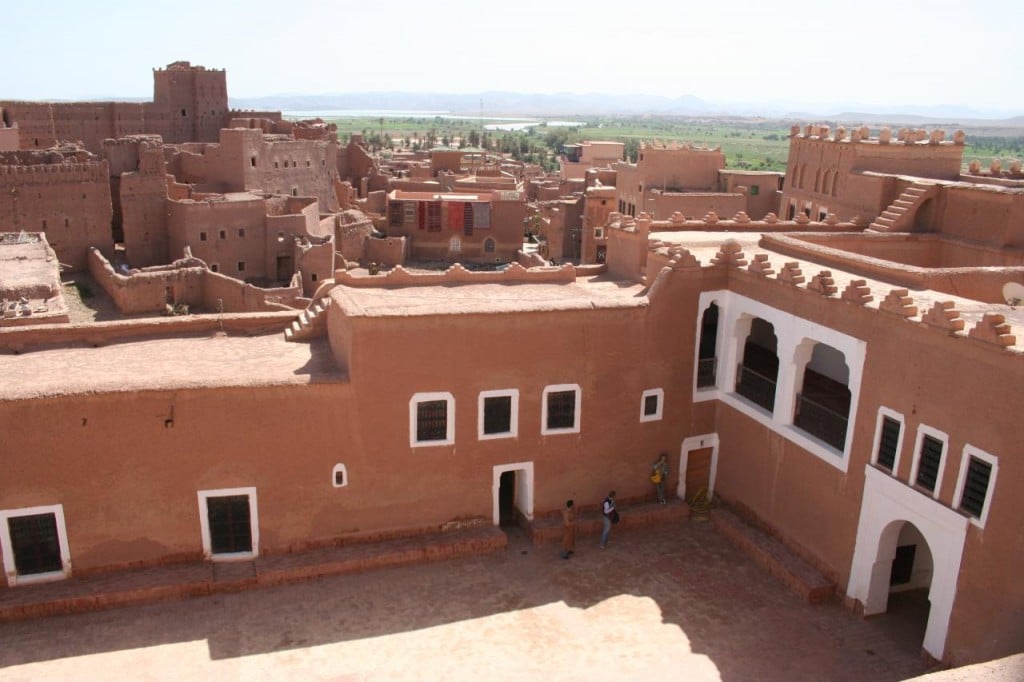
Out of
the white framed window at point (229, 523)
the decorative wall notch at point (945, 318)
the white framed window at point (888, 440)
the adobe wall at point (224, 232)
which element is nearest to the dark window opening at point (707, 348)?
the white framed window at point (888, 440)

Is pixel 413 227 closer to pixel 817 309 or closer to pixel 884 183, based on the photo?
pixel 884 183

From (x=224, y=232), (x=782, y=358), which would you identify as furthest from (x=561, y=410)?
(x=224, y=232)

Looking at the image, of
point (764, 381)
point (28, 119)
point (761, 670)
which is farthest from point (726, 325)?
point (28, 119)

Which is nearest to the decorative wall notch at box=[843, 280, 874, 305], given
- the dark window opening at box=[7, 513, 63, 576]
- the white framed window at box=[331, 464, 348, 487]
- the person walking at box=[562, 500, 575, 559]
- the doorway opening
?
the person walking at box=[562, 500, 575, 559]

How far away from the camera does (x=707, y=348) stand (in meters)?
17.6

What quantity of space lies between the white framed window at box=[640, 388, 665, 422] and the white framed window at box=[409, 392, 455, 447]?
3846 mm

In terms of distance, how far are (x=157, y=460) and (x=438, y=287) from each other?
6.51 meters

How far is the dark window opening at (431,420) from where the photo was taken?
15188 mm

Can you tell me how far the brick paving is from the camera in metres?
12.4

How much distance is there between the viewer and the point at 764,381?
1639 cm

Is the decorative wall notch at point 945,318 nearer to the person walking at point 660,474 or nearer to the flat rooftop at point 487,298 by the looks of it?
the flat rooftop at point 487,298

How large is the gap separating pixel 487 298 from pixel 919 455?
8.16 metres

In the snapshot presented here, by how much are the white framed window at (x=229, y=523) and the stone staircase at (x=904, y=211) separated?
17.0m

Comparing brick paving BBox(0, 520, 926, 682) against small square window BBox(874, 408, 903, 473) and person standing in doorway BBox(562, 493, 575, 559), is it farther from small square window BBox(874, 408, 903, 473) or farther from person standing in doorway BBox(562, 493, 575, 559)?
small square window BBox(874, 408, 903, 473)
